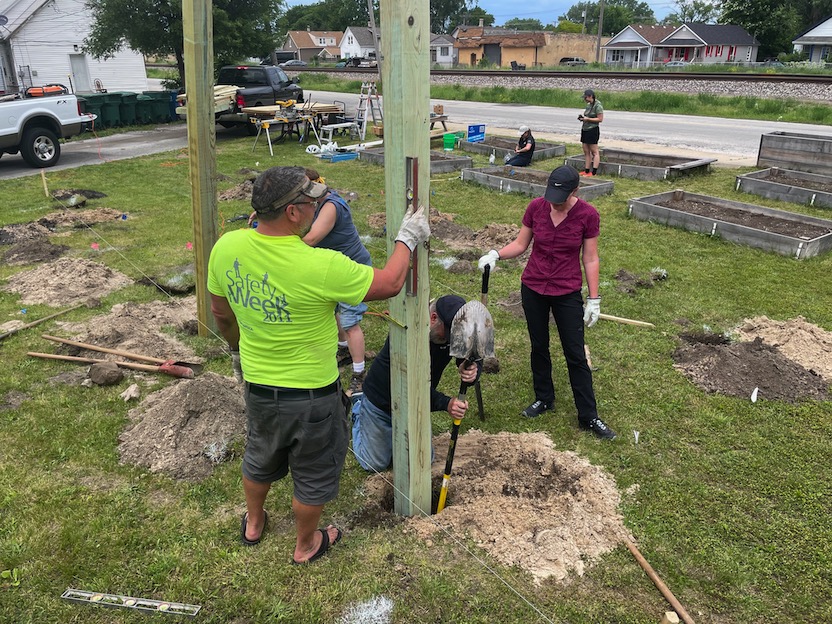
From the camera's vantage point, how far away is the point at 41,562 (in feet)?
10.5

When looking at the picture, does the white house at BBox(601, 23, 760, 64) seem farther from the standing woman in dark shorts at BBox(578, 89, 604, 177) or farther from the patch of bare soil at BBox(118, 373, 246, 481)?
the patch of bare soil at BBox(118, 373, 246, 481)

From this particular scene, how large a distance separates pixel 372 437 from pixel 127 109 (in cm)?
2242

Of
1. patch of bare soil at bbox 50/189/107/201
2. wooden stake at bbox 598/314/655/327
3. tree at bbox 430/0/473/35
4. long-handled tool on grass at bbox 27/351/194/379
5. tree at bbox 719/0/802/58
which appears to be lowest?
long-handled tool on grass at bbox 27/351/194/379

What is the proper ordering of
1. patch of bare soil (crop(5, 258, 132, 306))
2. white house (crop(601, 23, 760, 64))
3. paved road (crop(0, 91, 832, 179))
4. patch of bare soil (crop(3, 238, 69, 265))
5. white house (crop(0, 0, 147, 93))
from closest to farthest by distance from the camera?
patch of bare soil (crop(5, 258, 132, 306))
patch of bare soil (crop(3, 238, 69, 265))
paved road (crop(0, 91, 832, 179))
white house (crop(0, 0, 147, 93))
white house (crop(601, 23, 760, 64))

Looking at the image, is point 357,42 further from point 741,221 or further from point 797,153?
point 741,221

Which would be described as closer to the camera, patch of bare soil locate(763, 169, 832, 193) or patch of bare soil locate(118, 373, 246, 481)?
patch of bare soil locate(118, 373, 246, 481)

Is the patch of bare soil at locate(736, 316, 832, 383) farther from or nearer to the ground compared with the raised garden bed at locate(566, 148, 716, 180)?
nearer to the ground

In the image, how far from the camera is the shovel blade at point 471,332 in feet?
10.2

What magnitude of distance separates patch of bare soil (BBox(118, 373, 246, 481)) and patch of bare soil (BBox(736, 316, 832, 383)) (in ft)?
15.7

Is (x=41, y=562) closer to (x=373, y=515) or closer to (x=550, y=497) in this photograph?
Result: (x=373, y=515)

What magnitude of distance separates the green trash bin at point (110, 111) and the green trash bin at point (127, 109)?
0.16 m

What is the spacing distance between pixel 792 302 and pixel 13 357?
7.92 m

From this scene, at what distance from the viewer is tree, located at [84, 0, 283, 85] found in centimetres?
2194

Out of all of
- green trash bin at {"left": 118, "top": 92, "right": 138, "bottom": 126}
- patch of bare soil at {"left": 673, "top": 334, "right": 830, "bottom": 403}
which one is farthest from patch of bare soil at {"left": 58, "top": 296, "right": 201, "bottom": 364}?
green trash bin at {"left": 118, "top": 92, "right": 138, "bottom": 126}
